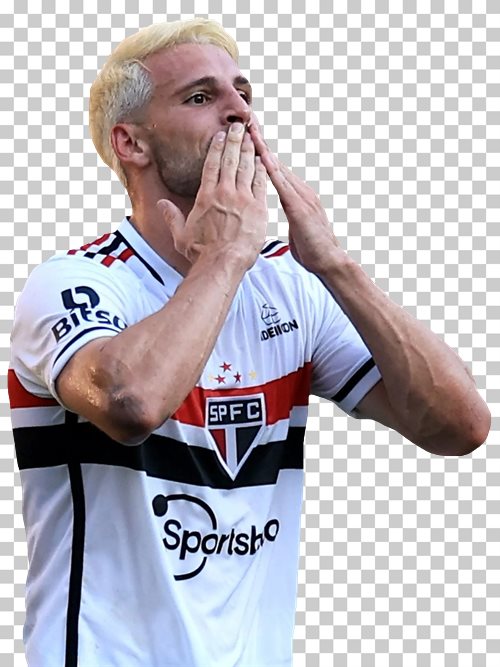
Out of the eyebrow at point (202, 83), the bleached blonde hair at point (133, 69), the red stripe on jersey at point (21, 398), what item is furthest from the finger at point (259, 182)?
the red stripe on jersey at point (21, 398)

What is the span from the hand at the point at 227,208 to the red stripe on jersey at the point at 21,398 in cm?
67

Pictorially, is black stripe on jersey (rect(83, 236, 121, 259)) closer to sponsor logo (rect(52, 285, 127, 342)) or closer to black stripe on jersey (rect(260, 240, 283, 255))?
sponsor logo (rect(52, 285, 127, 342))

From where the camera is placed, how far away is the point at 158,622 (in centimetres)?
442

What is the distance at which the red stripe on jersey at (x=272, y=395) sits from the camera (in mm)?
4645

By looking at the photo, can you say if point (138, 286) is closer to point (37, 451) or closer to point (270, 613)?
point (37, 451)

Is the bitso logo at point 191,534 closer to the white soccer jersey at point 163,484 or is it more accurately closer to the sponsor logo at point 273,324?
the white soccer jersey at point 163,484

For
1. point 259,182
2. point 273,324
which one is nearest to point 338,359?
point 273,324

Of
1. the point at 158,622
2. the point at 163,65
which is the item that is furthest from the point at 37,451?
the point at 163,65

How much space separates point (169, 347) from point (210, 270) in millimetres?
363

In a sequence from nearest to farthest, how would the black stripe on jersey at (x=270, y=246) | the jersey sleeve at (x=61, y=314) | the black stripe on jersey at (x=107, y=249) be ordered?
the jersey sleeve at (x=61, y=314)
the black stripe on jersey at (x=107, y=249)
the black stripe on jersey at (x=270, y=246)

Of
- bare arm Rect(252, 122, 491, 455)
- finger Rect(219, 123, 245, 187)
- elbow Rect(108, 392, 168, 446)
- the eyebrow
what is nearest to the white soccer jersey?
elbow Rect(108, 392, 168, 446)

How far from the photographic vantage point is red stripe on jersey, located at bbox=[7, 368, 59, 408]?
458 cm

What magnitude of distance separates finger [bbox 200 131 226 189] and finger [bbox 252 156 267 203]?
13cm

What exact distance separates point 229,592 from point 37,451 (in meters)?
0.79
